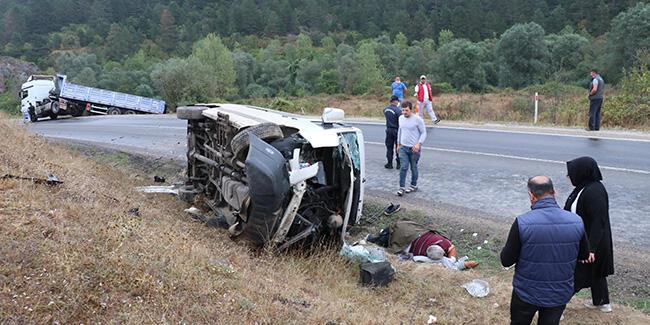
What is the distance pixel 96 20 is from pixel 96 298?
13206 centimetres

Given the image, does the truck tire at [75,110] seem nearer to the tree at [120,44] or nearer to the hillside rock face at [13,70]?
the hillside rock face at [13,70]

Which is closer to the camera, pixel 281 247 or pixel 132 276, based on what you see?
pixel 132 276

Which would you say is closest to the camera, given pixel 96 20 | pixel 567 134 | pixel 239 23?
pixel 567 134

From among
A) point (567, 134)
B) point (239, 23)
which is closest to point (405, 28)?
point (239, 23)

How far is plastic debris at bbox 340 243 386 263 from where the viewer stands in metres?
6.59

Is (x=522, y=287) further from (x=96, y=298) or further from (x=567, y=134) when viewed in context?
(x=567, y=134)

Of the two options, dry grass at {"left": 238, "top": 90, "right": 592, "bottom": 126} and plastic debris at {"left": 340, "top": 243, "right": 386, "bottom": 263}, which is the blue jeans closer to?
plastic debris at {"left": 340, "top": 243, "right": 386, "bottom": 263}

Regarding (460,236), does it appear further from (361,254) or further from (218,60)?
(218,60)

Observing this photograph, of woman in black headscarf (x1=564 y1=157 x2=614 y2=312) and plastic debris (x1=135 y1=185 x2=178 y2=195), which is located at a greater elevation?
woman in black headscarf (x1=564 y1=157 x2=614 y2=312)

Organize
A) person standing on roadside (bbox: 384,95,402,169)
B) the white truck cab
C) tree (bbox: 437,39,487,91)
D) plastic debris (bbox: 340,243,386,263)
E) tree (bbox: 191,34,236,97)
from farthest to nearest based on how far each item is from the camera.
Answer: tree (bbox: 191,34,236,97), tree (bbox: 437,39,487,91), the white truck cab, person standing on roadside (bbox: 384,95,402,169), plastic debris (bbox: 340,243,386,263)

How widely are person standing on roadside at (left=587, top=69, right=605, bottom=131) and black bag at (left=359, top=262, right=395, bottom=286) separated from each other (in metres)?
11.1

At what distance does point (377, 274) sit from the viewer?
6031 millimetres

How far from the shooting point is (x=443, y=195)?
9711 mm

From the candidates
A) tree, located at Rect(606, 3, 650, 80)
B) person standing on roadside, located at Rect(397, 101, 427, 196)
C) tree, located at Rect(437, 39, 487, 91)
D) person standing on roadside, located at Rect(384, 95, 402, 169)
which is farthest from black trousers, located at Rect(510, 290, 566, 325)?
tree, located at Rect(437, 39, 487, 91)
